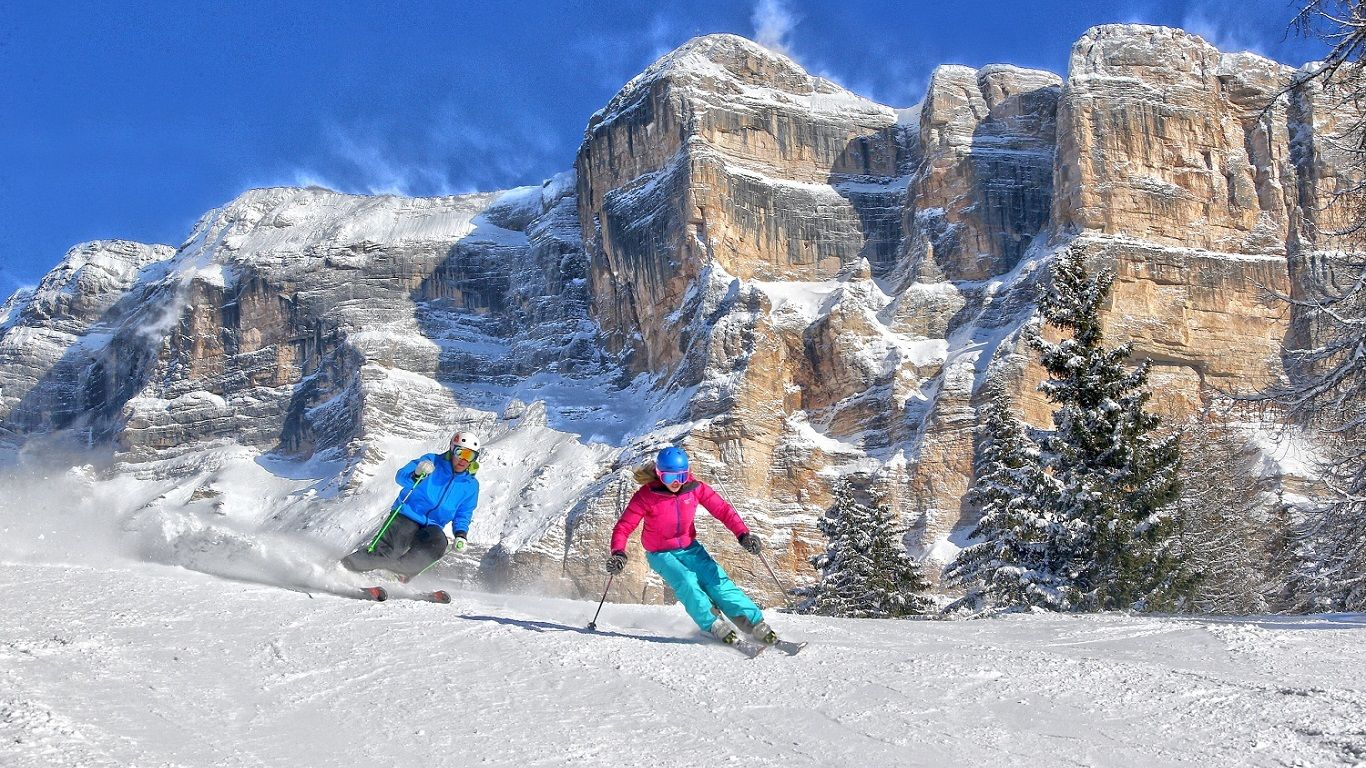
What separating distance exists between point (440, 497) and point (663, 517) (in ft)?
11.1

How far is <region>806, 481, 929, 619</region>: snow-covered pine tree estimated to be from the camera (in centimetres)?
2478

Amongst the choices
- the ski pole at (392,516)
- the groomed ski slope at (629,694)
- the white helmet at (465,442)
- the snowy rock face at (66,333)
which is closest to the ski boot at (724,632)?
the groomed ski slope at (629,694)

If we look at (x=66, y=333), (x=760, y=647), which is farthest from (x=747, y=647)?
(x=66, y=333)

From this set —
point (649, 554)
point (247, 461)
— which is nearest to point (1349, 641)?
point (649, 554)

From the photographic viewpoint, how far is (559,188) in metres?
124

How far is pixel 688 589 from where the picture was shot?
26.7ft

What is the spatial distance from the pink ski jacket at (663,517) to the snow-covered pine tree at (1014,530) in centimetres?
957

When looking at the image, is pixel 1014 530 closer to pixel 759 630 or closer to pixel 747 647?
pixel 759 630

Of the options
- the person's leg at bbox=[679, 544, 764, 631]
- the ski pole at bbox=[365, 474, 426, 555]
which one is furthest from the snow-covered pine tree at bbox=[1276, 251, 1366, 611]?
the ski pole at bbox=[365, 474, 426, 555]

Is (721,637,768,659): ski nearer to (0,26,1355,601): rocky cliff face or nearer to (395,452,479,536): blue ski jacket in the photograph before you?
(395,452,479,536): blue ski jacket

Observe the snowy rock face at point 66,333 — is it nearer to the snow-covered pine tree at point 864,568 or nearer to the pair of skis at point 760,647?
the snow-covered pine tree at point 864,568

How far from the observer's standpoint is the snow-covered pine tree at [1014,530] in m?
17.6

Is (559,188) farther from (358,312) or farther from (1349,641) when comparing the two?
(1349,641)

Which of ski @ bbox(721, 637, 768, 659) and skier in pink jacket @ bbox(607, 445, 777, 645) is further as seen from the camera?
skier in pink jacket @ bbox(607, 445, 777, 645)
